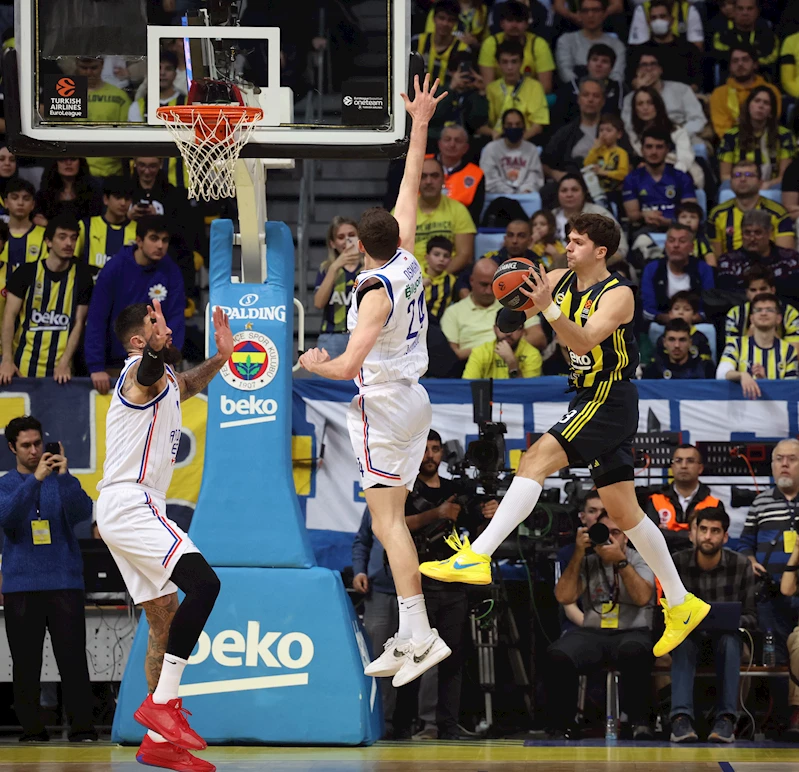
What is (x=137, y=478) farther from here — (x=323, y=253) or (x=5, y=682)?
(x=323, y=253)

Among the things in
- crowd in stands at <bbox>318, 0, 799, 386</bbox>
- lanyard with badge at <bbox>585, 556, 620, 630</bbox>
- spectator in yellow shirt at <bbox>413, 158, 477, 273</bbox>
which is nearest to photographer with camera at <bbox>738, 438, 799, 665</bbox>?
crowd in stands at <bbox>318, 0, 799, 386</bbox>

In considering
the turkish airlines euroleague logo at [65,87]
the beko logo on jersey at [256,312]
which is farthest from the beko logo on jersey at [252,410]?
A: the turkish airlines euroleague logo at [65,87]

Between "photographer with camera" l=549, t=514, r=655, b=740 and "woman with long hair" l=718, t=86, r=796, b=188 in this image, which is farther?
"woman with long hair" l=718, t=86, r=796, b=188

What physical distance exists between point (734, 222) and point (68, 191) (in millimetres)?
6888

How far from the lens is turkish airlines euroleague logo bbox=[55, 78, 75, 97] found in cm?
866

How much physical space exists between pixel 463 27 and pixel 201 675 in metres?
9.27

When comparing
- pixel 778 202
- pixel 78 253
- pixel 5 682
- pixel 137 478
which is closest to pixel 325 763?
pixel 137 478

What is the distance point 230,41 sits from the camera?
8852 mm

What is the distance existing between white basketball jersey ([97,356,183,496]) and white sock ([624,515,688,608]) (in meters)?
2.96

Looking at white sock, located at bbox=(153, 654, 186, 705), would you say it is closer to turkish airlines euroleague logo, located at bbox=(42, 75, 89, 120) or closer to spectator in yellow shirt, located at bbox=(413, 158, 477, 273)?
turkish airlines euroleague logo, located at bbox=(42, 75, 89, 120)

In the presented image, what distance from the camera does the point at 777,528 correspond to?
424 inches

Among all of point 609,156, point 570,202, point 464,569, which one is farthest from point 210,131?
point 609,156

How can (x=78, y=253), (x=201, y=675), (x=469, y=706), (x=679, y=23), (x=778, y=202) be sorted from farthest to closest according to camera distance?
1. (x=679, y=23)
2. (x=778, y=202)
3. (x=78, y=253)
4. (x=469, y=706)
5. (x=201, y=675)

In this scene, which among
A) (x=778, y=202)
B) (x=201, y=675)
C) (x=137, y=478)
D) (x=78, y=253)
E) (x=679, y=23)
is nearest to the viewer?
(x=137, y=478)
